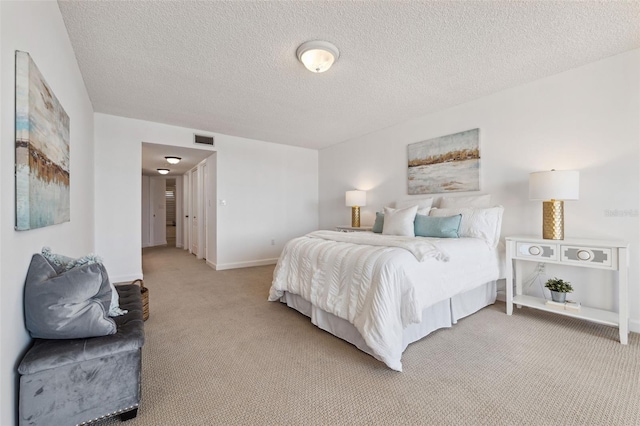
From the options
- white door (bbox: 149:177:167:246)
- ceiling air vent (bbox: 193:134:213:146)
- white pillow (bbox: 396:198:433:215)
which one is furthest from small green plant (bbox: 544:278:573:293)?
white door (bbox: 149:177:167:246)

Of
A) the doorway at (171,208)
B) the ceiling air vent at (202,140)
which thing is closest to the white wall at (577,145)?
the ceiling air vent at (202,140)

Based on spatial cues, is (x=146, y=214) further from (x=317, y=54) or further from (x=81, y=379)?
(x=81, y=379)

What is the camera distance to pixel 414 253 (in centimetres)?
207

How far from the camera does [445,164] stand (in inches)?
144

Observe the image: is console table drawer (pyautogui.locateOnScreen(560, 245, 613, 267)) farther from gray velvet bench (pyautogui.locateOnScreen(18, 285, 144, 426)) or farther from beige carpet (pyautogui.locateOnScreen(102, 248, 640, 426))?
gray velvet bench (pyautogui.locateOnScreen(18, 285, 144, 426))

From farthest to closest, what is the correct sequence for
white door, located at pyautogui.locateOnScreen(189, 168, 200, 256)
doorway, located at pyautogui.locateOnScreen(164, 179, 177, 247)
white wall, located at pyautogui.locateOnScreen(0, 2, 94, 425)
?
doorway, located at pyautogui.locateOnScreen(164, 179, 177, 247), white door, located at pyautogui.locateOnScreen(189, 168, 200, 256), white wall, located at pyautogui.locateOnScreen(0, 2, 94, 425)

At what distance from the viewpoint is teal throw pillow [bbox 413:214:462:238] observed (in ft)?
9.37

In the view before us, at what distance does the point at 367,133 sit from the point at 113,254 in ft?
14.5

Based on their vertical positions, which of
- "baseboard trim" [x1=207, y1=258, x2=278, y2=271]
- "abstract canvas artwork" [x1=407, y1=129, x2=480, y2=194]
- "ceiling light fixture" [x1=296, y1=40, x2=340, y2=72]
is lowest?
"baseboard trim" [x1=207, y1=258, x2=278, y2=271]

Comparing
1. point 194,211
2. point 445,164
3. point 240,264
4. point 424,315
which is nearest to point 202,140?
point 240,264

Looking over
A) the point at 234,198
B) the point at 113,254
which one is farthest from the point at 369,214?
the point at 113,254

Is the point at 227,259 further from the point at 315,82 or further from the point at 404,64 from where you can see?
the point at 404,64

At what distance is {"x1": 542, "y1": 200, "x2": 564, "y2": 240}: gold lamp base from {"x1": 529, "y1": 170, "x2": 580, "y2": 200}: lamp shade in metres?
0.18

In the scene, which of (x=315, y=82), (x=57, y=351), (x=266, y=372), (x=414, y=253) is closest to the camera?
(x=57, y=351)
